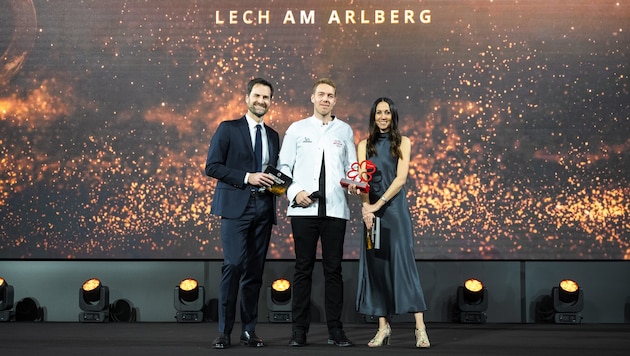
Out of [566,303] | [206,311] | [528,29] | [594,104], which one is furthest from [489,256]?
[206,311]

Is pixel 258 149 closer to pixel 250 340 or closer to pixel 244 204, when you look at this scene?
pixel 244 204

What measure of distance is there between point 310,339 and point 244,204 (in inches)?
35.6

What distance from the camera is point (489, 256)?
5148mm

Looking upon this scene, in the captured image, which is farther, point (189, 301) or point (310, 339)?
point (189, 301)

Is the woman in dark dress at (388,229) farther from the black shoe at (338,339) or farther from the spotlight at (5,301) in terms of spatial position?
the spotlight at (5,301)

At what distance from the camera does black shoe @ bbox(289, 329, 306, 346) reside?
144 inches

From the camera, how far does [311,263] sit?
146 inches

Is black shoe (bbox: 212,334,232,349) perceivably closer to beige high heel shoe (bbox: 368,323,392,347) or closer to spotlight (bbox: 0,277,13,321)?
beige high heel shoe (bbox: 368,323,392,347)

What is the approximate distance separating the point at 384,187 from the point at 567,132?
2.00m

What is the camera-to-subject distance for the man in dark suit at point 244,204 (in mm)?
3623

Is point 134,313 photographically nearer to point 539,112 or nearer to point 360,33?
point 360,33

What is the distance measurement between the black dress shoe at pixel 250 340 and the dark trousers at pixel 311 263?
19cm

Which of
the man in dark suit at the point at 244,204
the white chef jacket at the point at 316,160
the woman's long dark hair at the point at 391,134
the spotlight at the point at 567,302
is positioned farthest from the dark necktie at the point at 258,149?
the spotlight at the point at 567,302

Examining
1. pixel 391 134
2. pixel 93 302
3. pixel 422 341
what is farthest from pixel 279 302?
pixel 391 134
